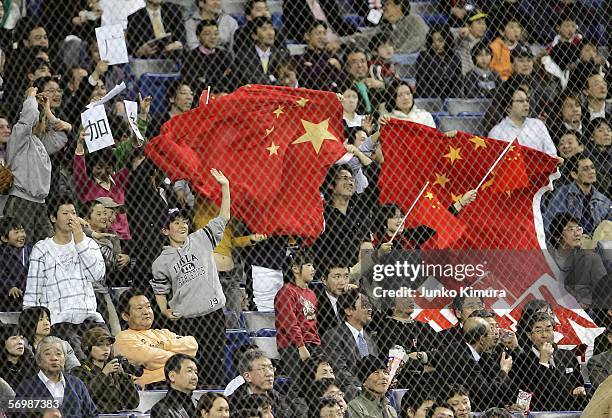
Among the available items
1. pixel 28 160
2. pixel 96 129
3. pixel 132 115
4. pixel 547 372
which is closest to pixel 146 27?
pixel 132 115

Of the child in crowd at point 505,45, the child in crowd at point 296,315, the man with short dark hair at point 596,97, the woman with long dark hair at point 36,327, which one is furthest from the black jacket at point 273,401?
the child in crowd at point 505,45

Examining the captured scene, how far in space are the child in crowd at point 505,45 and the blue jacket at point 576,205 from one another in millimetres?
1715

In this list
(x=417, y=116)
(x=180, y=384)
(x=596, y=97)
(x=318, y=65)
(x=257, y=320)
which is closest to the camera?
(x=180, y=384)

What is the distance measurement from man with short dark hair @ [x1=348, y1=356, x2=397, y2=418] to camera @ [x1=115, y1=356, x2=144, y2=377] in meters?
1.19

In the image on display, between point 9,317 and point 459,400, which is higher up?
point 459,400

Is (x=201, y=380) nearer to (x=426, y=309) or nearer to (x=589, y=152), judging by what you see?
(x=426, y=309)

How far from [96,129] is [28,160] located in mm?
474

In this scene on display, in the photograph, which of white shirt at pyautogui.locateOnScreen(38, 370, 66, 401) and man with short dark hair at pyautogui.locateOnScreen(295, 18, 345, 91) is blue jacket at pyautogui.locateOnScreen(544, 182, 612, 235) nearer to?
man with short dark hair at pyautogui.locateOnScreen(295, 18, 345, 91)

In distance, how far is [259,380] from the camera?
1152cm

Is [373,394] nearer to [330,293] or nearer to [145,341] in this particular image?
[330,293]

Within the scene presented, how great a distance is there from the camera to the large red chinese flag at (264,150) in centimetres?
1270

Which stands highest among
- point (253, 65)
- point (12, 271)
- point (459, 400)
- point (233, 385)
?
point (459, 400)

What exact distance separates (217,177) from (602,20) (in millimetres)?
3737

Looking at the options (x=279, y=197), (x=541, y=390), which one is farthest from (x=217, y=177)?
(x=541, y=390)
